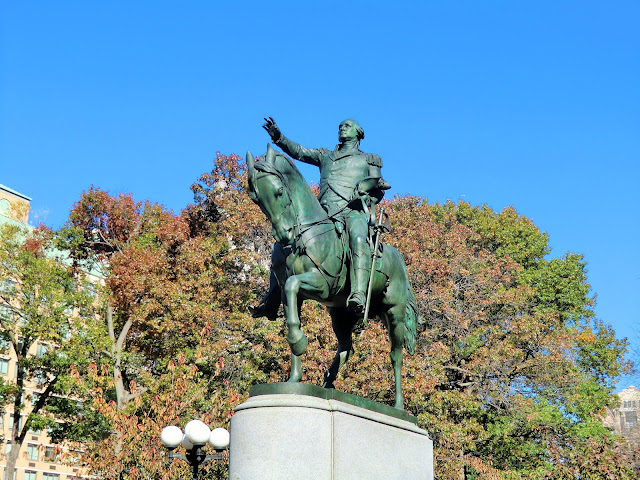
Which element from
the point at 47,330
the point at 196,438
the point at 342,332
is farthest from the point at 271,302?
the point at 47,330

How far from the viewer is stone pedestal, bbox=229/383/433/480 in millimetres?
8062

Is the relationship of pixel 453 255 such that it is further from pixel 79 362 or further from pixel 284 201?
pixel 284 201

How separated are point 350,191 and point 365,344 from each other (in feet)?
47.3

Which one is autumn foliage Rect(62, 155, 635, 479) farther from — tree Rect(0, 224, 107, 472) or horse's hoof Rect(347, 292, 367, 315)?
horse's hoof Rect(347, 292, 367, 315)

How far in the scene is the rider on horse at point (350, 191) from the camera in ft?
32.3

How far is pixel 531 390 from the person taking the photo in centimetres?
2933

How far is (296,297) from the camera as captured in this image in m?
9.14

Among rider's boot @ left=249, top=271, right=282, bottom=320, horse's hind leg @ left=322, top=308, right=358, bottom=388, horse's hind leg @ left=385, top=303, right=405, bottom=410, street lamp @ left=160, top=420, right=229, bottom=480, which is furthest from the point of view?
street lamp @ left=160, top=420, right=229, bottom=480

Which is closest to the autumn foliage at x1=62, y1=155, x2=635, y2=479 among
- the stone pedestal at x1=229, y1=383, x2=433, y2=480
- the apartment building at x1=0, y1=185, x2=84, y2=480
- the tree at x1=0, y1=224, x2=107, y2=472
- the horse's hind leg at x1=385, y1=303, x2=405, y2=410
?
the tree at x1=0, y1=224, x2=107, y2=472

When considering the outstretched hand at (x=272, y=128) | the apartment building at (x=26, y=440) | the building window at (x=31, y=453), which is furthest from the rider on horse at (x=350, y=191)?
the building window at (x=31, y=453)

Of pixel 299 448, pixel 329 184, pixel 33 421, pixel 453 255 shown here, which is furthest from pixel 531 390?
pixel 299 448

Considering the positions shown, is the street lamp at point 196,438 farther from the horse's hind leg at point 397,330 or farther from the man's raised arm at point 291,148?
the man's raised arm at point 291,148

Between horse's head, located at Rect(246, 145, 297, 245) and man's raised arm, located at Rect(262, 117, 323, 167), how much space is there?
1.10m

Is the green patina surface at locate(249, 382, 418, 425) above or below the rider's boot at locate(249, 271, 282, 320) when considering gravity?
below
